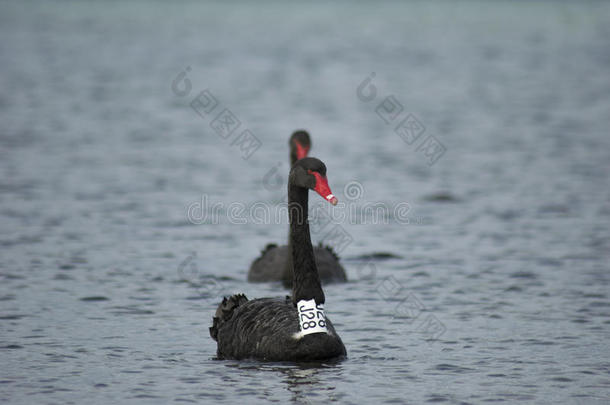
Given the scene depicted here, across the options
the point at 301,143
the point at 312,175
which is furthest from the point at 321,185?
the point at 301,143

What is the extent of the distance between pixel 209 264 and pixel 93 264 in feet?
5.38

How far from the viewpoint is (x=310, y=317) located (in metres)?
11.0

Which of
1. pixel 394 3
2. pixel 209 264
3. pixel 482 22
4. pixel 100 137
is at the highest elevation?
pixel 394 3

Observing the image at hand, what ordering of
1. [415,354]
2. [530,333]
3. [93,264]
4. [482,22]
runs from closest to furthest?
[415,354], [530,333], [93,264], [482,22]

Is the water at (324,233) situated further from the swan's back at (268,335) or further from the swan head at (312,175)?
the swan head at (312,175)

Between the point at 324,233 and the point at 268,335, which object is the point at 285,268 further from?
the point at 268,335

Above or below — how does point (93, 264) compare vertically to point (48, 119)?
below

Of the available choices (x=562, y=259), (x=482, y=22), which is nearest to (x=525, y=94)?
(x=562, y=259)

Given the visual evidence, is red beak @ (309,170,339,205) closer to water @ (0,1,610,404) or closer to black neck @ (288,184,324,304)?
black neck @ (288,184,324,304)

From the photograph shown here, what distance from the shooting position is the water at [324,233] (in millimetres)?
10977

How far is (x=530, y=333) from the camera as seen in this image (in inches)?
497

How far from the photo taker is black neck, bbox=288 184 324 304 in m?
11.1

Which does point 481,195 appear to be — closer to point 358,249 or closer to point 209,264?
point 358,249

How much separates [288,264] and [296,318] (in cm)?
408
